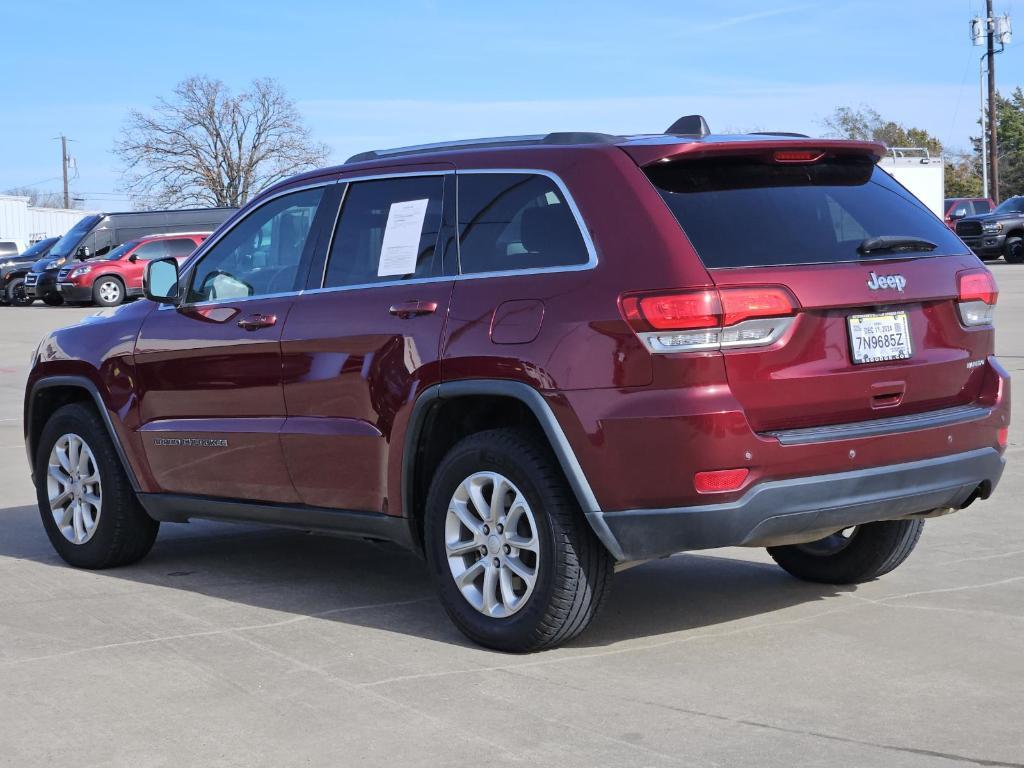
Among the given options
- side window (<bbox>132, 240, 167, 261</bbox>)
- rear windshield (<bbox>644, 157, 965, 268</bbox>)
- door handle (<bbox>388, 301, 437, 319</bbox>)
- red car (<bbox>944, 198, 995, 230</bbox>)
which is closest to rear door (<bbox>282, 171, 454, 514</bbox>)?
door handle (<bbox>388, 301, 437, 319</bbox>)

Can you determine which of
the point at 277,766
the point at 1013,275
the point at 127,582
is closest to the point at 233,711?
the point at 277,766

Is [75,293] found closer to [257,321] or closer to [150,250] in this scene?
[150,250]

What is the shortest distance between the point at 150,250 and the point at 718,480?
30629 mm

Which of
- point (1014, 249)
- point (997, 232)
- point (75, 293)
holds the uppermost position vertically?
point (997, 232)

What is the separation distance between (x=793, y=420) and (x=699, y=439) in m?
0.38

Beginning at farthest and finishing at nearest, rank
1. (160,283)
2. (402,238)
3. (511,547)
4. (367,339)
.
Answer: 1. (160,283)
2. (402,238)
3. (367,339)
4. (511,547)

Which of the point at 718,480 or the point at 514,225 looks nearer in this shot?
the point at 718,480

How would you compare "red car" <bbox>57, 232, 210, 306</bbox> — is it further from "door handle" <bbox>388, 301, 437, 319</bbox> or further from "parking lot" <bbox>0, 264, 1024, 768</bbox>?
"door handle" <bbox>388, 301, 437, 319</bbox>

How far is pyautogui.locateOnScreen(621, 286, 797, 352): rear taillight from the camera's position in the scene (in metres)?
4.64

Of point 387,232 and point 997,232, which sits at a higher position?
point 997,232

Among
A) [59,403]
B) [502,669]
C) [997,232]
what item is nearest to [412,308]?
[502,669]

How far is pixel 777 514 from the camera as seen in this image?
4.73m

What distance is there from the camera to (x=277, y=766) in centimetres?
404

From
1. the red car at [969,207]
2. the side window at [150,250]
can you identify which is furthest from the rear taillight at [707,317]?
the red car at [969,207]
